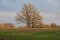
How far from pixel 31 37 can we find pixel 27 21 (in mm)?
514

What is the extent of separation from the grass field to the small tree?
0.28 meters

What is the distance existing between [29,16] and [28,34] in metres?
0.55

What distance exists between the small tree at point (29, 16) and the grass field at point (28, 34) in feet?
0.91

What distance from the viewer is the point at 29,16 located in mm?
10922

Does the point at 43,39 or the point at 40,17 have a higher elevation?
the point at 40,17

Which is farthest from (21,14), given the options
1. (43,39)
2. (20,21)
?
(43,39)

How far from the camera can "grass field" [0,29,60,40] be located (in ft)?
35.4

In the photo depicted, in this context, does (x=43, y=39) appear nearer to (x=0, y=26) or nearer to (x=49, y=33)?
(x=49, y=33)

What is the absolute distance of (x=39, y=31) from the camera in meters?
10.9

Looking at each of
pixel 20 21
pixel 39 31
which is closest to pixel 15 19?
pixel 20 21

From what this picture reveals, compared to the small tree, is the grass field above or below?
below

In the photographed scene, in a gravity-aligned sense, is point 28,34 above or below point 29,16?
below

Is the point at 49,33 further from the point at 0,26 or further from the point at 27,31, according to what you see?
the point at 0,26

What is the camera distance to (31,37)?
427 inches
